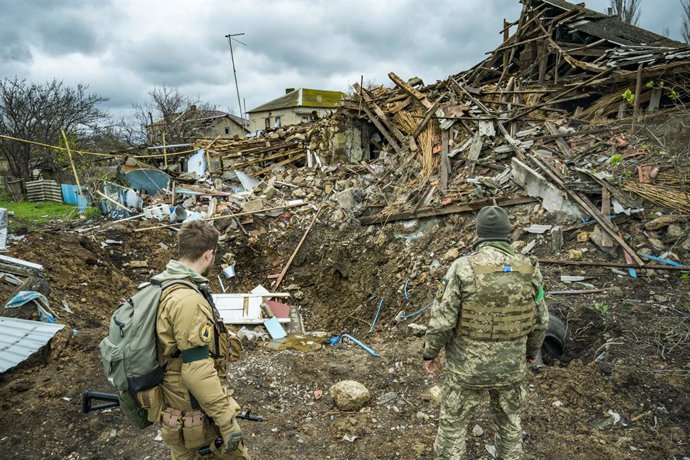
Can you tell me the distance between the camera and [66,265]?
7.11 m

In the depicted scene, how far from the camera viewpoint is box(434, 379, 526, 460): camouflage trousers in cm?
251

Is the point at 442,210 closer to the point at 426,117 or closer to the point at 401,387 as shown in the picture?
the point at 426,117

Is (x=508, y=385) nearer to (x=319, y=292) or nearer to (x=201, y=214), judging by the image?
(x=319, y=292)

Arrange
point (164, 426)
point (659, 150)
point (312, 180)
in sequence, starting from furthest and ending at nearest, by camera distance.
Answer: point (312, 180)
point (659, 150)
point (164, 426)

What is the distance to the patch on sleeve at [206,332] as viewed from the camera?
1.76 metres

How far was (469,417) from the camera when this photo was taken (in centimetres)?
255

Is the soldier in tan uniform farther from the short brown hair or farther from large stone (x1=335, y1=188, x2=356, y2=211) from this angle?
large stone (x1=335, y1=188, x2=356, y2=211)

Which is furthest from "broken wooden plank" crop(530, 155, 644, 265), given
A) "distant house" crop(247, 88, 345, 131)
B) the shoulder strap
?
"distant house" crop(247, 88, 345, 131)

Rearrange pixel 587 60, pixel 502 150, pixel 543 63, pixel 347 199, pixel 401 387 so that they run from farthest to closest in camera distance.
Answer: pixel 543 63 → pixel 587 60 → pixel 347 199 → pixel 502 150 → pixel 401 387

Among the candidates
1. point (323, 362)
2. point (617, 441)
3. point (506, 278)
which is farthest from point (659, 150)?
point (323, 362)

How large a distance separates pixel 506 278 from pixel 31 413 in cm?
414

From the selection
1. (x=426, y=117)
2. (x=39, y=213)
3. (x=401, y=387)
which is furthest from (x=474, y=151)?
(x=39, y=213)

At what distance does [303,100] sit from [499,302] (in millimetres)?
39800

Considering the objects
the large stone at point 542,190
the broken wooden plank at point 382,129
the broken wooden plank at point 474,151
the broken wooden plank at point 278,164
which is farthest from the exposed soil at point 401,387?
the broken wooden plank at point 278,164
